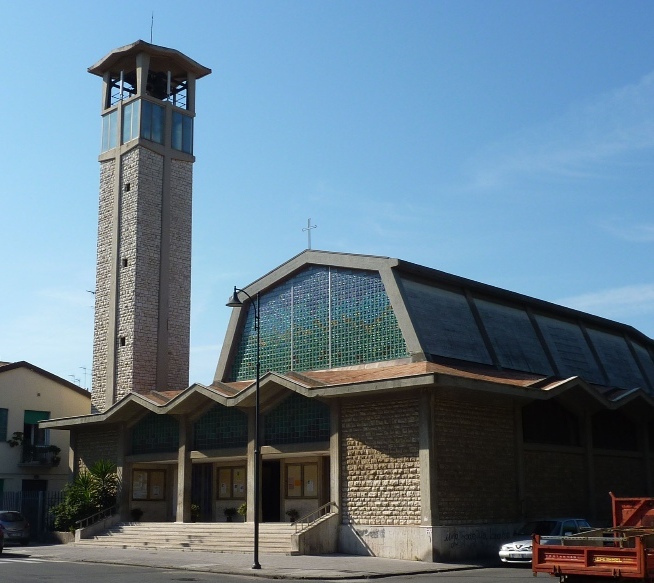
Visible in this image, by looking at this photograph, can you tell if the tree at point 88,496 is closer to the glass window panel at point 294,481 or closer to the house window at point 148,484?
the house window at point 148,484

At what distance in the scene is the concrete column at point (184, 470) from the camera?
34188 millimetres

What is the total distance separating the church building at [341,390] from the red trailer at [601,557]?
430 inches

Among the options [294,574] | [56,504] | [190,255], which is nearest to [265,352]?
[190,255]

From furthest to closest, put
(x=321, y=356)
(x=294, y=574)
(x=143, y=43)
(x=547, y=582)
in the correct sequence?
(x=143, y=43) → (x=321, y=356) → (x=294, y=574) → (x=547, y=582)

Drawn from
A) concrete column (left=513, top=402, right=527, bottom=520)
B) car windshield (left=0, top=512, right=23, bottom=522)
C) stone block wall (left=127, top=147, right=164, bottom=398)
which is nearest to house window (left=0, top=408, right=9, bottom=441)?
stone block wall (left=127, top=147, right=164, bottom=398)

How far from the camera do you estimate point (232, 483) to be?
36.6 meters

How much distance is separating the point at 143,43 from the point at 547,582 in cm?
3112

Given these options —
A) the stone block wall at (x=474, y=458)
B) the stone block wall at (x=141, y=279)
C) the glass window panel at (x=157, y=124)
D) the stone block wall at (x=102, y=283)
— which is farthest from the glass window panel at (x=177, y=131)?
the stone block wall at (x=474, y=458)

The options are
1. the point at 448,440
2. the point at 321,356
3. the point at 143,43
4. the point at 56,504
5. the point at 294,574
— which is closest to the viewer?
the point at 294,574

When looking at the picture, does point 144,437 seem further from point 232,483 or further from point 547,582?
point 547,582

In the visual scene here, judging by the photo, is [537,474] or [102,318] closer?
[537,474]

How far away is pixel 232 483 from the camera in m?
36.6

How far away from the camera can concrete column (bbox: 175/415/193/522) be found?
112 ft

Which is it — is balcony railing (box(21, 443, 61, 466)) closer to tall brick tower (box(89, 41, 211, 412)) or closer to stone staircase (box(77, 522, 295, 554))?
tall brick tower (box(89, 41, 211, 412))
